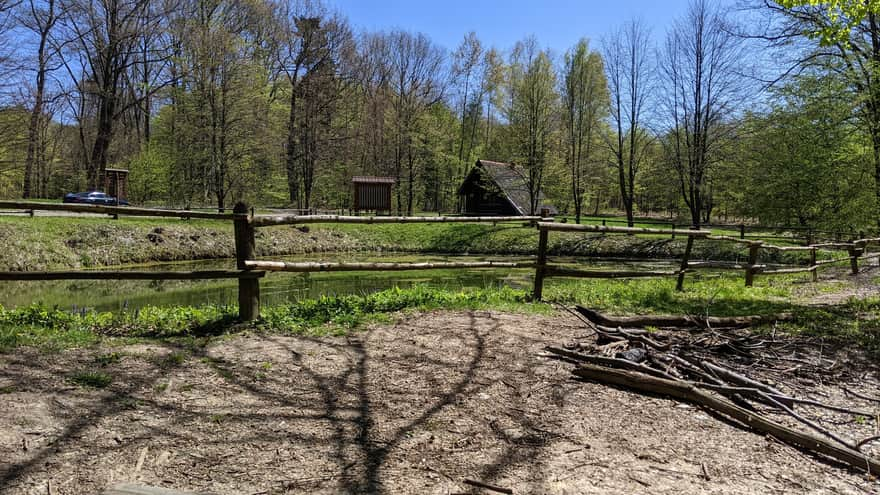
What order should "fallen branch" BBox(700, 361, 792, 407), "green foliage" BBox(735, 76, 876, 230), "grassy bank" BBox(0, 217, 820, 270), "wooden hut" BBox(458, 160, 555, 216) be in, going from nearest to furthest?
"fallen branch" BBox(700, 361, 792, 407) < "green foliage" BBox(735, 76, 876, 230) < "grassy bank" BBox(0, 217, 820, 270) < "wooden hut" BBox(458, 160, 555, 216)

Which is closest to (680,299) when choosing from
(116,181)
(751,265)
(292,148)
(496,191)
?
(751,265)

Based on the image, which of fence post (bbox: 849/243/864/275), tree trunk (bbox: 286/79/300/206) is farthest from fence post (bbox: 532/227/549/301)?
tree trunk (bbox: 286/79/300/206)

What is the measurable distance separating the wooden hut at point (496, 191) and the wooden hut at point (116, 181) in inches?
787

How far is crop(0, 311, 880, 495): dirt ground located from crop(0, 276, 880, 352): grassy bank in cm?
82

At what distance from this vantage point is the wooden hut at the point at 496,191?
1237 inches

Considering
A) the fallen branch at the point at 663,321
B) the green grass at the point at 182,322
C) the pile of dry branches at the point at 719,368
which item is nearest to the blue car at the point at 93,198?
the green grass at the point at 182,322

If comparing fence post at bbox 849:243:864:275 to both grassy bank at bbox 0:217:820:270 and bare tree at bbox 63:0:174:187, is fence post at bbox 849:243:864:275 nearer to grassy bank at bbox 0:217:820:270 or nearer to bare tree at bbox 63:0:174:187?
grassy bank at bbox 0:217:820:270

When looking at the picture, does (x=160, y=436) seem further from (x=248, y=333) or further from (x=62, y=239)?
(x=62, y=239)

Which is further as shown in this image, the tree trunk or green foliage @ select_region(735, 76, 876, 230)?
the tree trunk

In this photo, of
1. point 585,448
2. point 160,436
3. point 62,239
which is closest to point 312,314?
point 160,436

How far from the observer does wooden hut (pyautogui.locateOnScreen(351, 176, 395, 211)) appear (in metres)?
28.6

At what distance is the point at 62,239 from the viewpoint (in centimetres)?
1584

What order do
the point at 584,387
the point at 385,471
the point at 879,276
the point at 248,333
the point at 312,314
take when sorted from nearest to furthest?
the point at 385,471, the point at 584,387, the point at 248,333, the point at 312,314, the point at 879,276

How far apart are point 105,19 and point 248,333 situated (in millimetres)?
26994
